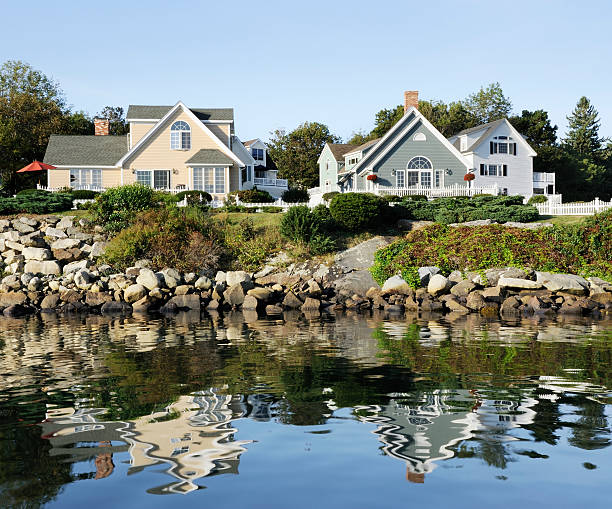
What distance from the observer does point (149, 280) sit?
25.5 metres

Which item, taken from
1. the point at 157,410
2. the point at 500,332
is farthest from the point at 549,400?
the point at 500,332

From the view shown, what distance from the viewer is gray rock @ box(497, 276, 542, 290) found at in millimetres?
24406

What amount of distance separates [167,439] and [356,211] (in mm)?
24118

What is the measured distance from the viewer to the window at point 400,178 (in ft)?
146

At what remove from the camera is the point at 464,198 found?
113 ft

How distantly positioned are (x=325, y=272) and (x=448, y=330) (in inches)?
425

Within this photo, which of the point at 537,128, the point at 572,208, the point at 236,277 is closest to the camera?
the point at 236,277

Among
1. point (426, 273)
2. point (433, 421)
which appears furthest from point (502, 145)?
point (433, 421)

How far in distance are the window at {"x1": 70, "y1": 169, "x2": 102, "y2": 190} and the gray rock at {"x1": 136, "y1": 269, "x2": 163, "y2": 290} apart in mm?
20010

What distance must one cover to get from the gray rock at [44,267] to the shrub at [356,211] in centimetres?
1334

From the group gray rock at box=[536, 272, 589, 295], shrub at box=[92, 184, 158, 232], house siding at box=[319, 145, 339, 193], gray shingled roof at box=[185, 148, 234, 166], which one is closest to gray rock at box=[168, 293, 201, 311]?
shrub at box=[92, 184, 158, 232]

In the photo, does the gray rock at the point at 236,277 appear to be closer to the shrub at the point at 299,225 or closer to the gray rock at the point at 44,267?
the shrub at the point at 299,225

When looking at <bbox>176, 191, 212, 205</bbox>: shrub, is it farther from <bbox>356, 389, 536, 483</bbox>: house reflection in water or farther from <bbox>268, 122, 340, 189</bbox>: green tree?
<bbox>268, 122, 340, 189</bbox>: green tree

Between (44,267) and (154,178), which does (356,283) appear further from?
(154,178)
